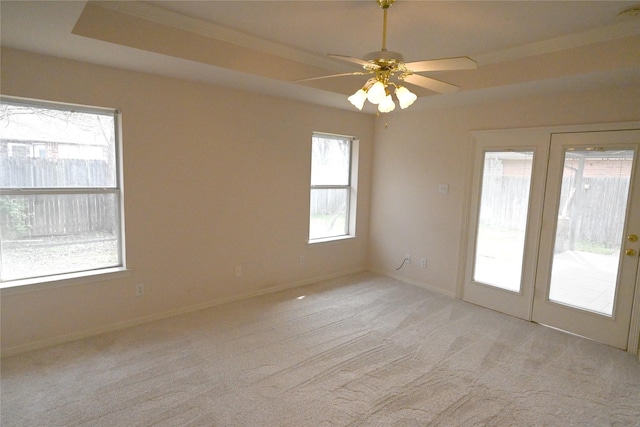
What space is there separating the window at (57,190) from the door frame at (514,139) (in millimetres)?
3725

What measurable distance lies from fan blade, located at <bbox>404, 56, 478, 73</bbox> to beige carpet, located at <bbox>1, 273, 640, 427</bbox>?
2116 mm

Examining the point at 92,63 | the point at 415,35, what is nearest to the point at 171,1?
the point at 92,63

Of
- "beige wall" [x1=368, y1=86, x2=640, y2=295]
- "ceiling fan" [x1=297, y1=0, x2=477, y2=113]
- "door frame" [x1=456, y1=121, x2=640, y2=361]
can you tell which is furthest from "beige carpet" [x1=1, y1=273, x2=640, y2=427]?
"ceiling fan" [x1=297, y1=0, x2=477, y2=113]

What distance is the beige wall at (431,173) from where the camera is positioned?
3682 mm

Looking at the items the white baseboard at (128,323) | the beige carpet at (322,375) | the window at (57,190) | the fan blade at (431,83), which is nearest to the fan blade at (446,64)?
the fan blade at (431,83)

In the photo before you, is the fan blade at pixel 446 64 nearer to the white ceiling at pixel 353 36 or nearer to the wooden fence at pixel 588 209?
the white ceiling at pixel 353 36

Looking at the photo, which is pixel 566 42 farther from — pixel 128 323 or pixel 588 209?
pixel 128 323

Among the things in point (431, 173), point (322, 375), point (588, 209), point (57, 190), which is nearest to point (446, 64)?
point (322, 375)

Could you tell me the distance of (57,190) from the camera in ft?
9.76

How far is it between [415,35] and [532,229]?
7.66 feet

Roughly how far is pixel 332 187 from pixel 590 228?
9.65 ft

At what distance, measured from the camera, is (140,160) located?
3.27 metres

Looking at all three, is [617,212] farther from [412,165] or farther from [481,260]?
[412,165]

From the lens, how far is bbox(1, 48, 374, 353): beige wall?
2.91m
